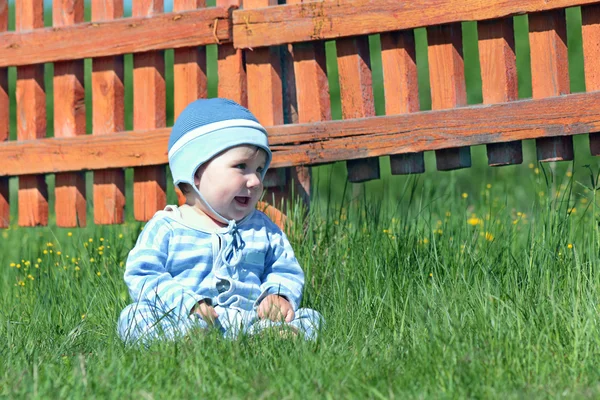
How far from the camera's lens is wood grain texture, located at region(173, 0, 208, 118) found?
483 centimetres

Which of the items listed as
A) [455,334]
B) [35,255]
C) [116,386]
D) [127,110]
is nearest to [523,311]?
[455,334]

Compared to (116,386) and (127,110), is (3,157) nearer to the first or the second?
(116,386)

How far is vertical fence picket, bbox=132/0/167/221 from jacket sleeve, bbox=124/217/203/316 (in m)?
1.43

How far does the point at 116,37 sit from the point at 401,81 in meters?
1.70

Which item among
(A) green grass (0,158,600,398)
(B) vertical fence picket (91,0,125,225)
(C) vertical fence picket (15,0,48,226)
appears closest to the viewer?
(A) green grass (0,158,600,398)

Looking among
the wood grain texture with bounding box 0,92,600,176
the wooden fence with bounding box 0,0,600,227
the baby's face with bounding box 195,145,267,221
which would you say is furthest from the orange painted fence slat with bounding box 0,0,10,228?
the baby's face with bounding box 195,145,267,221

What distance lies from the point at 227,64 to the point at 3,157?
5.19ft

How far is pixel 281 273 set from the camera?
3.59 metres

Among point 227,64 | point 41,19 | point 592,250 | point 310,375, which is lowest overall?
point 310,375

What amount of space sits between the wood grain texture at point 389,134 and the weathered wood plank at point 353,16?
18.1 inches

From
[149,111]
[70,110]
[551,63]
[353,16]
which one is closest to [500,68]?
[551,63]

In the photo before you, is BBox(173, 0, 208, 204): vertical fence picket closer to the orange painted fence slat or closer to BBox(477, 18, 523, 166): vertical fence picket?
the orange painted fence slat

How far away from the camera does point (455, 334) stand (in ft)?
9.21

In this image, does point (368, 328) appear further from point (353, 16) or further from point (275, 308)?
point (353, 16)
